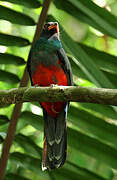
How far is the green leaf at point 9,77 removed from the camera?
2.81 metres

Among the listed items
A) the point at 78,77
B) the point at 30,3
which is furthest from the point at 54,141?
the point at 30,3

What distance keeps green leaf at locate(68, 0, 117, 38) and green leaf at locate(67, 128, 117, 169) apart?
0.77 metres

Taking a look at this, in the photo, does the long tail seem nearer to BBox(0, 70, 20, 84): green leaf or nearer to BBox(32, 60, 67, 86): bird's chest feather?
BBox(32, 60, 67, 86): bird's chest feather

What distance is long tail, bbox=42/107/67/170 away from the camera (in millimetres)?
2744

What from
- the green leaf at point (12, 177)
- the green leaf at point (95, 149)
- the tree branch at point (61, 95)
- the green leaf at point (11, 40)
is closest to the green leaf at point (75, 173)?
the green leaf at point (95, 149)

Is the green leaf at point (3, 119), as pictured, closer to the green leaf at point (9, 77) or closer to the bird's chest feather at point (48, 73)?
the green leaf at point (9, 77)

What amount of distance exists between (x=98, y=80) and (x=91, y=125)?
40 cm

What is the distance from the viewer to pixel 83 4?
266 cm

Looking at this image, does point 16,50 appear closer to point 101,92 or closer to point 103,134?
point 103,134

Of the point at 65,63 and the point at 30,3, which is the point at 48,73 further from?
the point at 30,3

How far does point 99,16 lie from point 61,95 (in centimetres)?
88

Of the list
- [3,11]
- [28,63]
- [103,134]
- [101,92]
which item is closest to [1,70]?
[28,63]

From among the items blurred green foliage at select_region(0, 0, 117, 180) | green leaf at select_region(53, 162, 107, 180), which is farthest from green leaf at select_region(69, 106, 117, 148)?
green leaf at select_region(53, 162, 107, 180)

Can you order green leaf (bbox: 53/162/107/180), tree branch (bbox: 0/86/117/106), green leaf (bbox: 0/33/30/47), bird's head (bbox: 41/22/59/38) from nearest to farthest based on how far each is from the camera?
tree branch (bbox: 0/86/117/106) → green leaf (bbox: 53/162/107/180) → green leaf (bbox: 0/33/30/47) → bird's head (bbox: 41/22/59/38)
